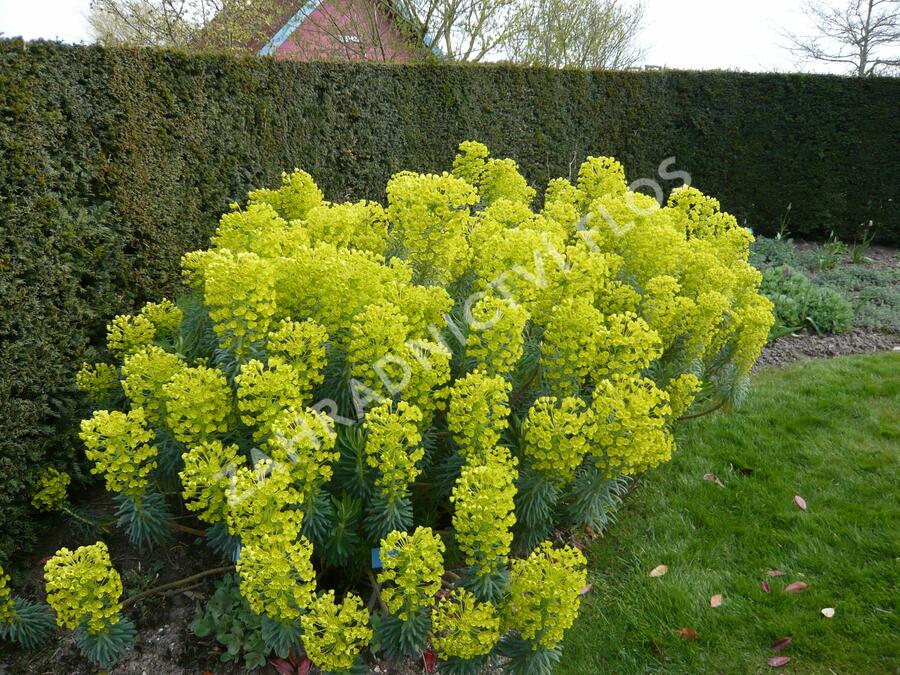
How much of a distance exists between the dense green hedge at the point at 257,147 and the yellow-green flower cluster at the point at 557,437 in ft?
8.70

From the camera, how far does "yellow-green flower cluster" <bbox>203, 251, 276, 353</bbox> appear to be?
8.25 ft

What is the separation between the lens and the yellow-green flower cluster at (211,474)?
7.59 ft

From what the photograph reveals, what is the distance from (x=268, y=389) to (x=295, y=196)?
7.11 feet

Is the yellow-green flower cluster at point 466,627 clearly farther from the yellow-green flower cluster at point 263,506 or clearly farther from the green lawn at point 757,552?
the green lawn at point 757,552

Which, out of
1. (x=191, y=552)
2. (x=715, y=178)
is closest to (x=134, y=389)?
(x=191, y=552)

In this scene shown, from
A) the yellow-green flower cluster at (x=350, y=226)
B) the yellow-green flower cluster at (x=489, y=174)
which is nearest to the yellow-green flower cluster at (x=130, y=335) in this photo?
the yellow-green flower cluster at (x=350, y=226)

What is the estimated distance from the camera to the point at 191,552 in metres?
3.24

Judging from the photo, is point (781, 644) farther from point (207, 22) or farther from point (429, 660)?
point (207, 22)

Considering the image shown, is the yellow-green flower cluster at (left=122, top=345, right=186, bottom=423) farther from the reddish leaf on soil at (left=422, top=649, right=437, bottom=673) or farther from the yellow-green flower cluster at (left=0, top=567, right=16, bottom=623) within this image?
the reddish leaf on soil at (left=422, top=649, right=437, bottom=673)

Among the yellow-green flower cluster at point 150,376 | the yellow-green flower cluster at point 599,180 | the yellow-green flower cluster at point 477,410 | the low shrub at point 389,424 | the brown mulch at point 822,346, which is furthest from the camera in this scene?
the brown mulch at point 822,346

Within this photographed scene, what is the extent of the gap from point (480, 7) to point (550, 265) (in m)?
10.7

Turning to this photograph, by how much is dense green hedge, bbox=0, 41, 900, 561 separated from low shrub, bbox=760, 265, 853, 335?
12.0ft

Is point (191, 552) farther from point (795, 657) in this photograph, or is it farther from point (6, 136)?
point (795, 657)

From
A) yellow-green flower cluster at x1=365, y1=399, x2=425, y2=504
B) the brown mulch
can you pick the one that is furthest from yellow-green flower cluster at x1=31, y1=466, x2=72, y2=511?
the brown mulch
